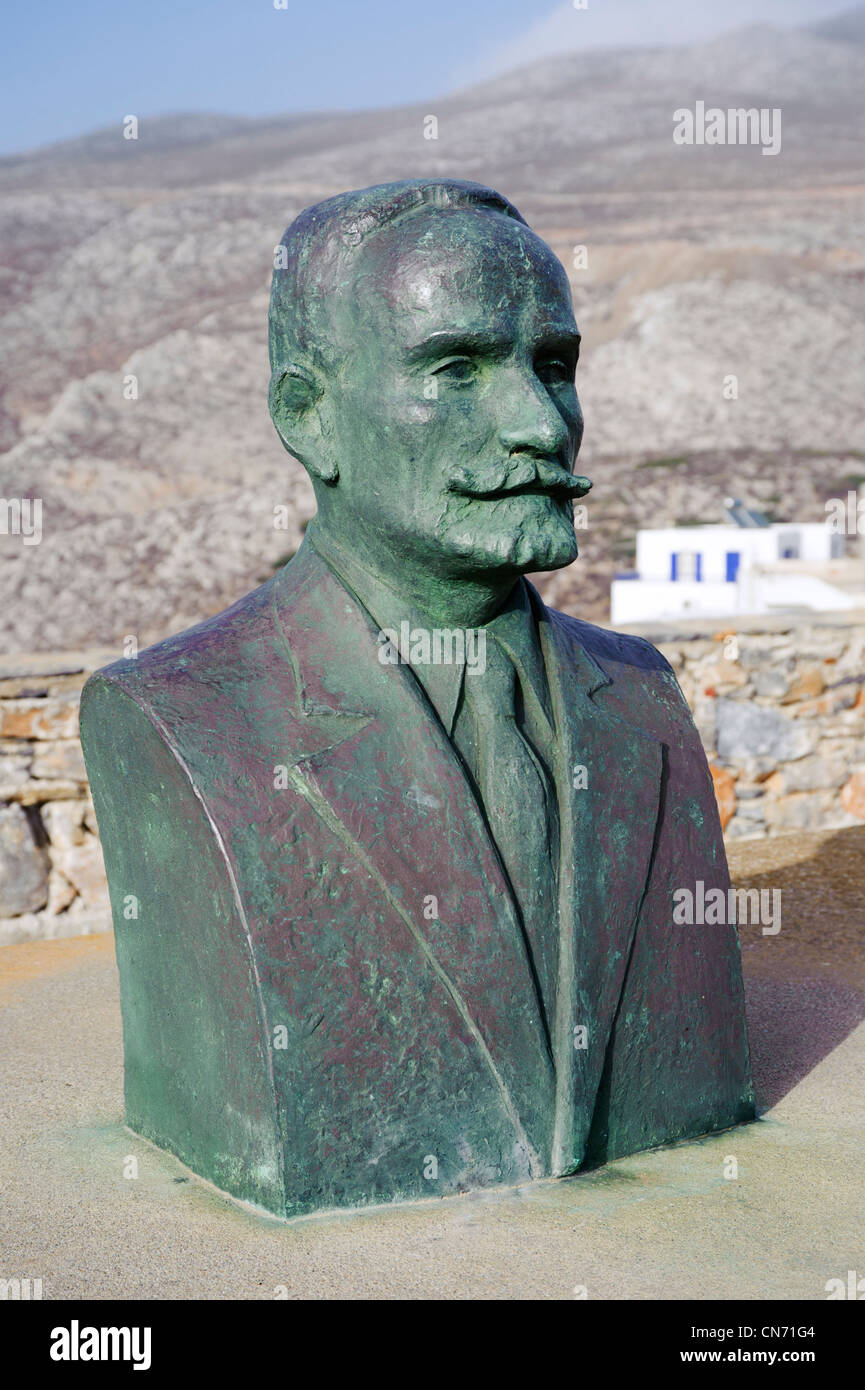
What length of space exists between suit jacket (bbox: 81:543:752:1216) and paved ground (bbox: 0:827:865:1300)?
10 centimetres

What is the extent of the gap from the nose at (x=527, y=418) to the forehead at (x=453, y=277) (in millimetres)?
120

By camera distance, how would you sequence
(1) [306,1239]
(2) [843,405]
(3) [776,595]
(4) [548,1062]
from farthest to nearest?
1. (2) [843,405]
2. (3) [776,595]
3. (4) [548,1062]
4. (1) [306,1239]

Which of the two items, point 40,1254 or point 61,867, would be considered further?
point 61,867

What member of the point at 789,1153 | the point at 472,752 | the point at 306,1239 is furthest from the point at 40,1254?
the point at 789,1153

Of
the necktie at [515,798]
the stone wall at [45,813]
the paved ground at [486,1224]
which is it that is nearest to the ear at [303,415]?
the necktie at [515,798]

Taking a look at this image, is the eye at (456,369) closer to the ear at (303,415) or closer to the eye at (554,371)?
the eye at (554,371)

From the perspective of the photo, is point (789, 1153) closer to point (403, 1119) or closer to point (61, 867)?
point (403, 1119)

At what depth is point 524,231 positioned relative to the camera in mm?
3365

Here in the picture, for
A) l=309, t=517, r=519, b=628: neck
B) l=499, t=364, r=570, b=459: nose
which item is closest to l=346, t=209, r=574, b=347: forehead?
l=499, t=364, r=570, b=459: nose

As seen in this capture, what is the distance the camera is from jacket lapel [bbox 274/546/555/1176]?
3.25 metres

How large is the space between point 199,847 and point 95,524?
26240 mm

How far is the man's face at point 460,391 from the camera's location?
126 inches

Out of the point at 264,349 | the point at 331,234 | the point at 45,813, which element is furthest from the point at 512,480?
the point at 264,349

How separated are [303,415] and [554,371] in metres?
0.57
